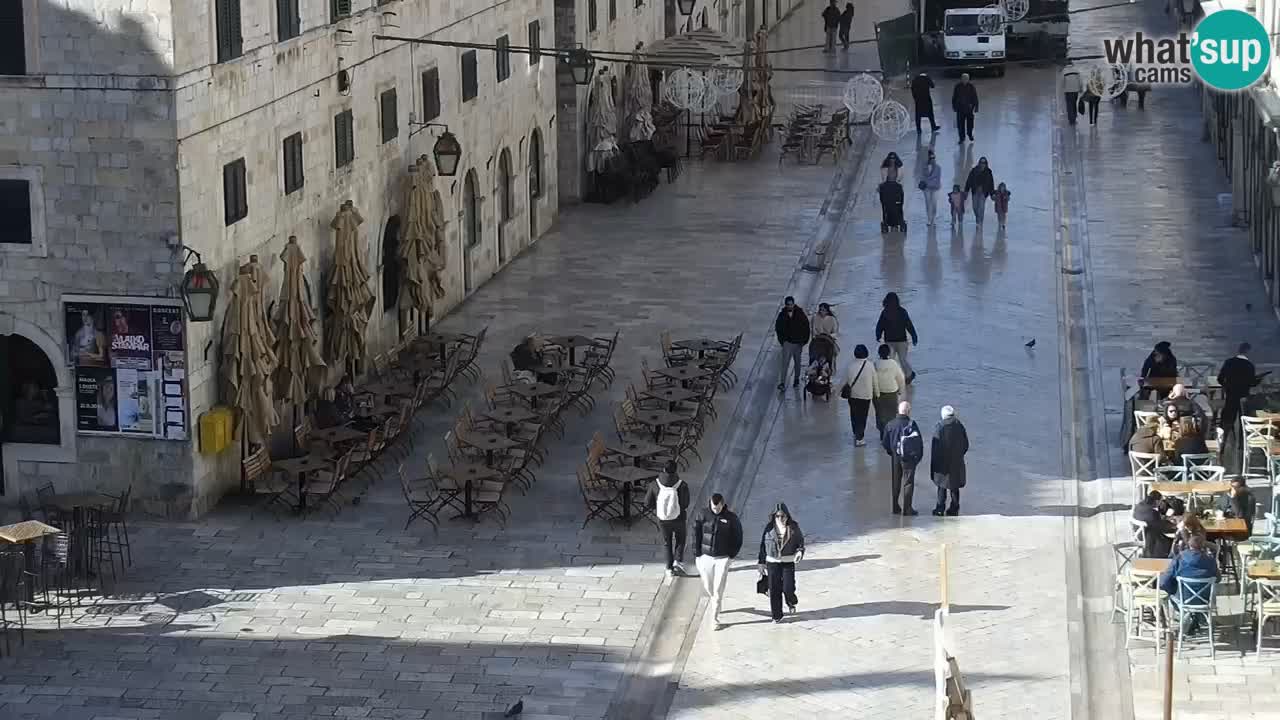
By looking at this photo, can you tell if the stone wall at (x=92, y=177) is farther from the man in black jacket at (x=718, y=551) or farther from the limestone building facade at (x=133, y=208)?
the man in black jacket at (x=718, y=551)

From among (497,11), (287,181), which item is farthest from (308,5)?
(497,11)

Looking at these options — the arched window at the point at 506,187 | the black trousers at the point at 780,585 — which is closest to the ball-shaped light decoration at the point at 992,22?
the arched window at the point at 506,187

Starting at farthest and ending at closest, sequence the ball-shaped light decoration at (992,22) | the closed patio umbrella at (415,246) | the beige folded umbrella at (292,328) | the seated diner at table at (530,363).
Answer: the ball-shaped light decoration at (992,22), the closed patio umbrella at (415,246), the seated diner at table at (530,363), the beige folded umbrella at (292,328)

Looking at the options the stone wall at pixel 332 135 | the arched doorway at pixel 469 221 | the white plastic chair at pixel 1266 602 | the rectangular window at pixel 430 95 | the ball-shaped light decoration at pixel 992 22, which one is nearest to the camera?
the white plastic chair at pixel 1266 602

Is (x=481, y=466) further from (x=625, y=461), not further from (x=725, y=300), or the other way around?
(x=725, y=300)

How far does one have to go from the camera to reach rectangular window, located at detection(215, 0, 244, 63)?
1064 inches

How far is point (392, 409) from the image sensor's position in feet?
97.3

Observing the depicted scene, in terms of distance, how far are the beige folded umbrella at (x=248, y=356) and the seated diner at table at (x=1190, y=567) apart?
1089 cm

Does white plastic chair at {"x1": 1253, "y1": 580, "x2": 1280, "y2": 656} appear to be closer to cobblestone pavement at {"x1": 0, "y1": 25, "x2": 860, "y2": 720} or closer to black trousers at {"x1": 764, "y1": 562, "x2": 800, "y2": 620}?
black trousers at {"x1": 764, "y1": 562, "x2": 800, "y2": 620}

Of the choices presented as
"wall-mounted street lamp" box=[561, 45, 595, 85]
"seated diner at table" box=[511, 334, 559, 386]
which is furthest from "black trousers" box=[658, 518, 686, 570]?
"seated diner at table" box=[511, 334, 559, 386]

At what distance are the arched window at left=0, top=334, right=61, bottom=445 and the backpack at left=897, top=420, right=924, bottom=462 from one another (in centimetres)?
975

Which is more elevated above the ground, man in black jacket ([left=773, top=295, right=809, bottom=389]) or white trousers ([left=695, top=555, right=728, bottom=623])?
man in black jacket ([left=773, top=295, right=809, bottom=389])

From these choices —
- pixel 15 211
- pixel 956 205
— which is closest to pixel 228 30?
pixel 15 211

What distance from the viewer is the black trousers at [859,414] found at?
96.1 feet
